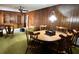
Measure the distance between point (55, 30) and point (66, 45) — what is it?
0.40 m

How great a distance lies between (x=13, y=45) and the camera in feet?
7.20

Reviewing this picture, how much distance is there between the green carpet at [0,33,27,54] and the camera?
219cm

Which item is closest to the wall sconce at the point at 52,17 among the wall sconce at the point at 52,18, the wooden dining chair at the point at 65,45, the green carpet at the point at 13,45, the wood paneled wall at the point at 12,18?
the wall sconce at the point at 52,18

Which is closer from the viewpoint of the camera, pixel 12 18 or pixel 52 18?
pixel 52 18

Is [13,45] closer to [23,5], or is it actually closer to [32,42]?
[32,42]

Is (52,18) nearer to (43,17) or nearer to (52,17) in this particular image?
(52,17)

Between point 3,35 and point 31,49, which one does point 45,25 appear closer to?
point 31,49

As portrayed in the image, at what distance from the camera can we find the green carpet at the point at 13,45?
7.19ft

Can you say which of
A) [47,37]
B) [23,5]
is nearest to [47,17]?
[47,37]

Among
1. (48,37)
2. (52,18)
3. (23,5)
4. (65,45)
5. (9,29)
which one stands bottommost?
(65,45)

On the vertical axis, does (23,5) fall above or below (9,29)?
above
